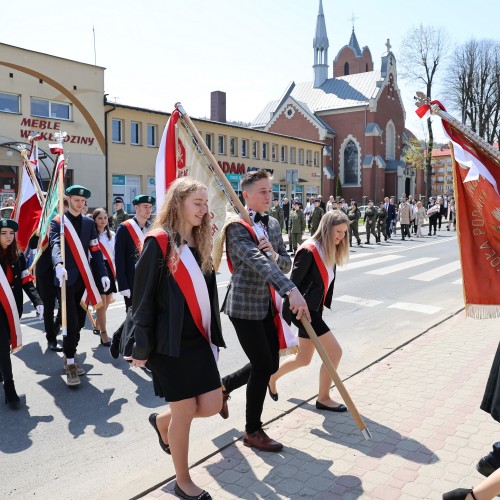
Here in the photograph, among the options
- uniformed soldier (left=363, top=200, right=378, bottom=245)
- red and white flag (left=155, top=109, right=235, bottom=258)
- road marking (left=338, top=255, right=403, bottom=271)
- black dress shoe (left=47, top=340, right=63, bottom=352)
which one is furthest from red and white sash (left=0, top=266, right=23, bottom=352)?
uniformed soldier (left=363, top=200, right=378, bottom=245)

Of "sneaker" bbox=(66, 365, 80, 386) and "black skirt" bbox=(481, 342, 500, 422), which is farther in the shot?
"sneaker" bbox=(66, 365, 80, 386)

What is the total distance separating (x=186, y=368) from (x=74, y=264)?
319cm

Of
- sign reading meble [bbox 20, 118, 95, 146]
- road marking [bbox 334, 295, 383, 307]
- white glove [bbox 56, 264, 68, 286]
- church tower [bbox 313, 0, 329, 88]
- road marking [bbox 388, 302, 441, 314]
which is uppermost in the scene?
church tower [bbox 313, 0, 329, 88]

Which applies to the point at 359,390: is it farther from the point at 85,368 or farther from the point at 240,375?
the point at 85,368

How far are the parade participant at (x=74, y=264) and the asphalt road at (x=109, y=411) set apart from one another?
0.38 metres

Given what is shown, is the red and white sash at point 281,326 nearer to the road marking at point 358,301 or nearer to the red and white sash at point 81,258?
the red and white sash at point 81,258

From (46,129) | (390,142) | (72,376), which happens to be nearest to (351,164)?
(390,142)

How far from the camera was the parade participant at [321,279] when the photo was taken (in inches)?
179

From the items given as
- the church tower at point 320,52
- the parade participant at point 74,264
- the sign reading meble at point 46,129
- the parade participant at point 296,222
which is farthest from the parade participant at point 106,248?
the church tower at point 320,52

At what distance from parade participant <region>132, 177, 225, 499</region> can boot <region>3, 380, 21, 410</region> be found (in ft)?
7.58

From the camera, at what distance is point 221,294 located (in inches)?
418

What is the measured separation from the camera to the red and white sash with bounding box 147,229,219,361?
10.3ft

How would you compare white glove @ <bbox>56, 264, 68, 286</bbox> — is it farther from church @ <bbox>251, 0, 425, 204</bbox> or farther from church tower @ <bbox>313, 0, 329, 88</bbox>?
church tower @ <bbox>313, 0, 329, 88</bbox>

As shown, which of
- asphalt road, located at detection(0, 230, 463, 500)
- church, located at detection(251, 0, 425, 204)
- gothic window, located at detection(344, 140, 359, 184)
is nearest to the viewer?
asphalt road, located at detection(0, 230, 463, 500)
